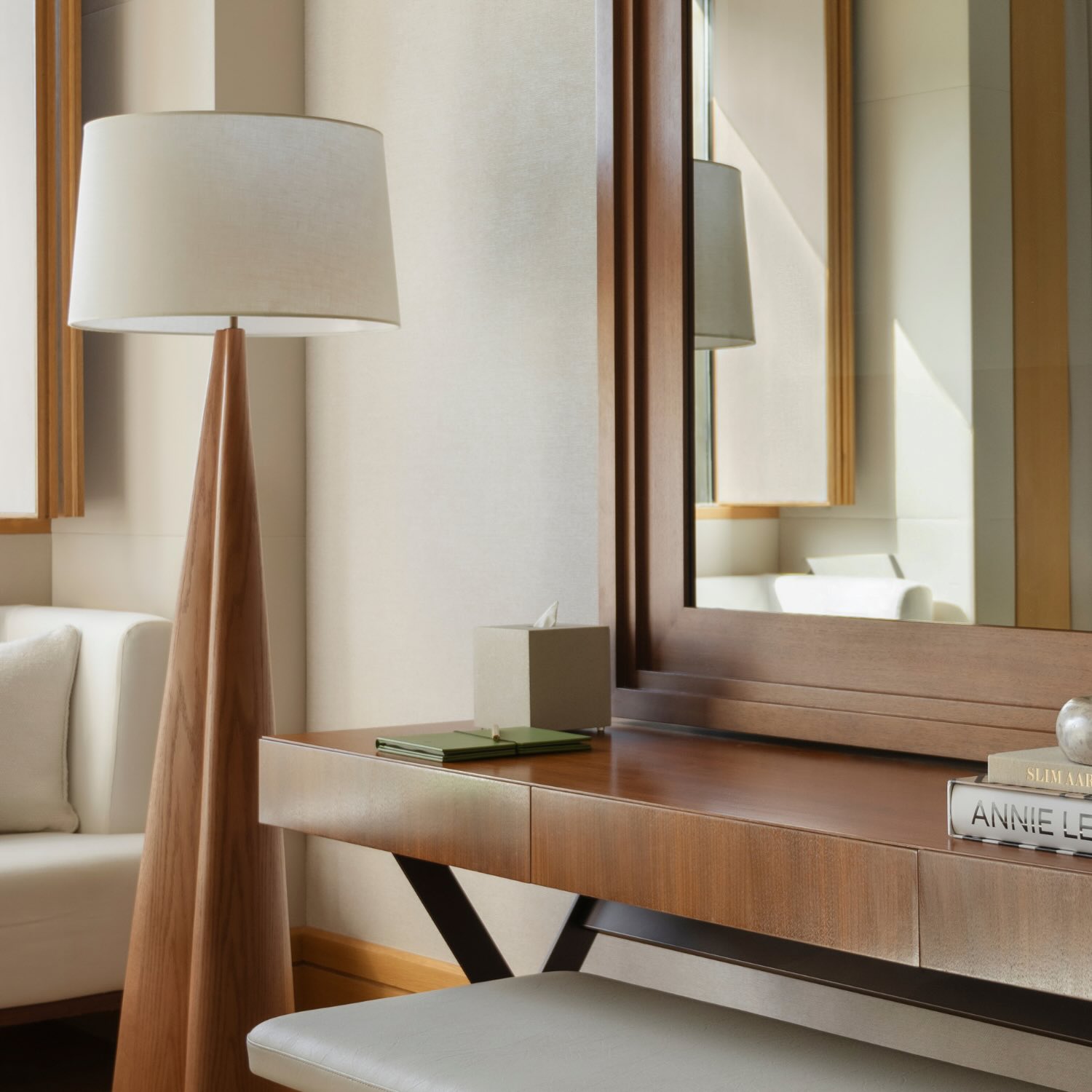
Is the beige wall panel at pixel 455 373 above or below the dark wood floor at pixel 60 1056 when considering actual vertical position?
above

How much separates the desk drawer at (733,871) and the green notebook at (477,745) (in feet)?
0.57

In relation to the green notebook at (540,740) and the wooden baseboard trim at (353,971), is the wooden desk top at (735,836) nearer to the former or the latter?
the green notebook at (540,740)

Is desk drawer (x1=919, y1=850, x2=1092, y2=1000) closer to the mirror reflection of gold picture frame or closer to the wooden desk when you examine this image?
the wooden desk

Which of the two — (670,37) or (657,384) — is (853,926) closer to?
(657,384)

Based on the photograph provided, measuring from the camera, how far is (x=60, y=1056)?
2.86m

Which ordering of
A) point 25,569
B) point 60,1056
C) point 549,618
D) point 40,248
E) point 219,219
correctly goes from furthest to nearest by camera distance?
point 25,569
point 40,248
point 60,1056
point 219,219
point 549,618

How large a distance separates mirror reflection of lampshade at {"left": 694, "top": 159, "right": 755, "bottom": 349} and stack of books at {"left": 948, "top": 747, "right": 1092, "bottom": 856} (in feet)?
2.78

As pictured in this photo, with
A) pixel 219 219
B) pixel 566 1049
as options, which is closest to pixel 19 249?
pixel 219 219

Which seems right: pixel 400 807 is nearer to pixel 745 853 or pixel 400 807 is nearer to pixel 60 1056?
pixel 745 853

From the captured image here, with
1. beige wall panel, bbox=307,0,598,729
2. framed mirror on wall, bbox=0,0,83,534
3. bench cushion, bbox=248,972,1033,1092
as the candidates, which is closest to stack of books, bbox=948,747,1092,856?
bench cushion, bbox=248,972,1033,1092

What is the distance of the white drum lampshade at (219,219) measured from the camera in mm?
2121

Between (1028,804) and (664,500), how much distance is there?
3.12 feet

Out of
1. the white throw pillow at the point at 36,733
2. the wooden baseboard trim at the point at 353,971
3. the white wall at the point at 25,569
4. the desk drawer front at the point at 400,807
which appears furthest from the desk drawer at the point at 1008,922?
the white wall at the point at 25,569

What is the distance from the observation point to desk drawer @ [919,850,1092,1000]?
1123 millimetres
